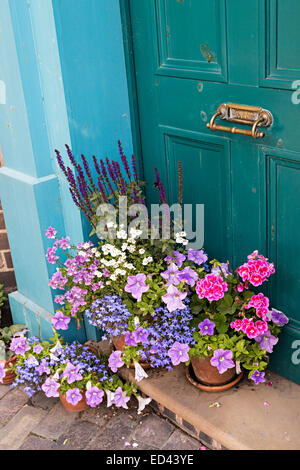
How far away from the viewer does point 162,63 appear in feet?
9.12

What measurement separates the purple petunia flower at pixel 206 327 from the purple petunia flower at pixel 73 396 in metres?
0.69

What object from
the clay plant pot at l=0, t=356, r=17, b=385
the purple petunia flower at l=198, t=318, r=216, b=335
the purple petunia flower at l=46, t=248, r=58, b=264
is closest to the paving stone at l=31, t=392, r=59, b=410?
the clay plant pot at l=0, t=356, r=17, b=385

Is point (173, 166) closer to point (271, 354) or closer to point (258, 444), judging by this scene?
point (271, 354)

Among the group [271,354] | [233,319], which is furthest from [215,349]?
[271,354]

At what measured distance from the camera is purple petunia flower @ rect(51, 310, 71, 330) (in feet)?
9.80

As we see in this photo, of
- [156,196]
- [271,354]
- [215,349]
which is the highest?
[156,196]

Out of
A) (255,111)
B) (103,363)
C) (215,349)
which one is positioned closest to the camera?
(255,111)

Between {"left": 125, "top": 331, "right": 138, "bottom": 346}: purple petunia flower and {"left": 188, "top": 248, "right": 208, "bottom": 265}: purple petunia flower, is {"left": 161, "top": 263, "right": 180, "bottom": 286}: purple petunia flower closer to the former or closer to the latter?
{"left": 188, "top": 248, "right": 208, "bottom": 265}: purple petunia flower

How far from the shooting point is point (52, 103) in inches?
112

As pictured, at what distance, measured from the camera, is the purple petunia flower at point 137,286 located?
2635mm

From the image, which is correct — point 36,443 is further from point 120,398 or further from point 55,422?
point 120,398

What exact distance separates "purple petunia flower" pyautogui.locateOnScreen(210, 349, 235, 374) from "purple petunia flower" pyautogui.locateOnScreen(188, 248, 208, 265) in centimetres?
A: 45

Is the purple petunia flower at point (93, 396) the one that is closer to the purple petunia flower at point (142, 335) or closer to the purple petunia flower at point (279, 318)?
the purple petunia flower at point (142, 335)

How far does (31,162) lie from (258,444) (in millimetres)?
1771
